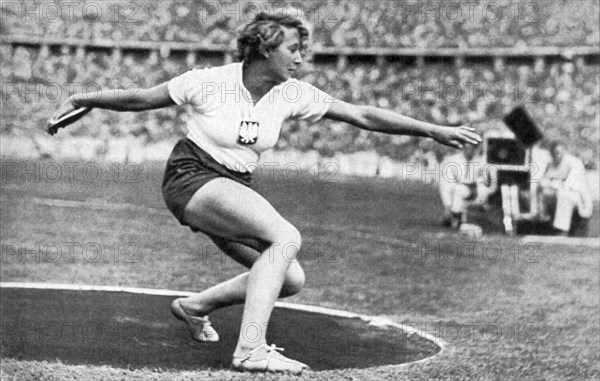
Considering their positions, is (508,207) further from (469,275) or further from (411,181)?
(411,181)

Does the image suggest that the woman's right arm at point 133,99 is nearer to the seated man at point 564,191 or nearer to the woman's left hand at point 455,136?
the woman's left hand at point 455,136

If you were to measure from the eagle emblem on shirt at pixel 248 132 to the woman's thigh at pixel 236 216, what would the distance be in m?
0.14

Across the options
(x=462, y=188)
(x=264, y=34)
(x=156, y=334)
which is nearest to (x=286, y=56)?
(x=264, y=34)

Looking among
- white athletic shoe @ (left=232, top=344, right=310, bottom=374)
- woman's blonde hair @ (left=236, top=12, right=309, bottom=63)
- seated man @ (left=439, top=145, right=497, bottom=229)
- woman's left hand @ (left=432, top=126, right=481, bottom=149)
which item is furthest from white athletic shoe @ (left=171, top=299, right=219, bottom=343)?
seated man @ (left=439, top=145, right=497, bottom=229)

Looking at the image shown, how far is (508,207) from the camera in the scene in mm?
9109

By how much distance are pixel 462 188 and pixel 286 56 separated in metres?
6.39

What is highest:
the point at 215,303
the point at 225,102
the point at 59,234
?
the point at 225,102

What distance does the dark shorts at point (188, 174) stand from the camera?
130 inches

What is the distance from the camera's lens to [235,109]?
10.8 ft

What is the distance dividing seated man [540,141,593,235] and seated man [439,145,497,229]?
0.54m

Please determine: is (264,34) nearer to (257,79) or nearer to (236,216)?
(257,79)

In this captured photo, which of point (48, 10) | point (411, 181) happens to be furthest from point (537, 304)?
point (48, 10)

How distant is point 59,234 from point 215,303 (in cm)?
446

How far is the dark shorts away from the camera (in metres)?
3.31
